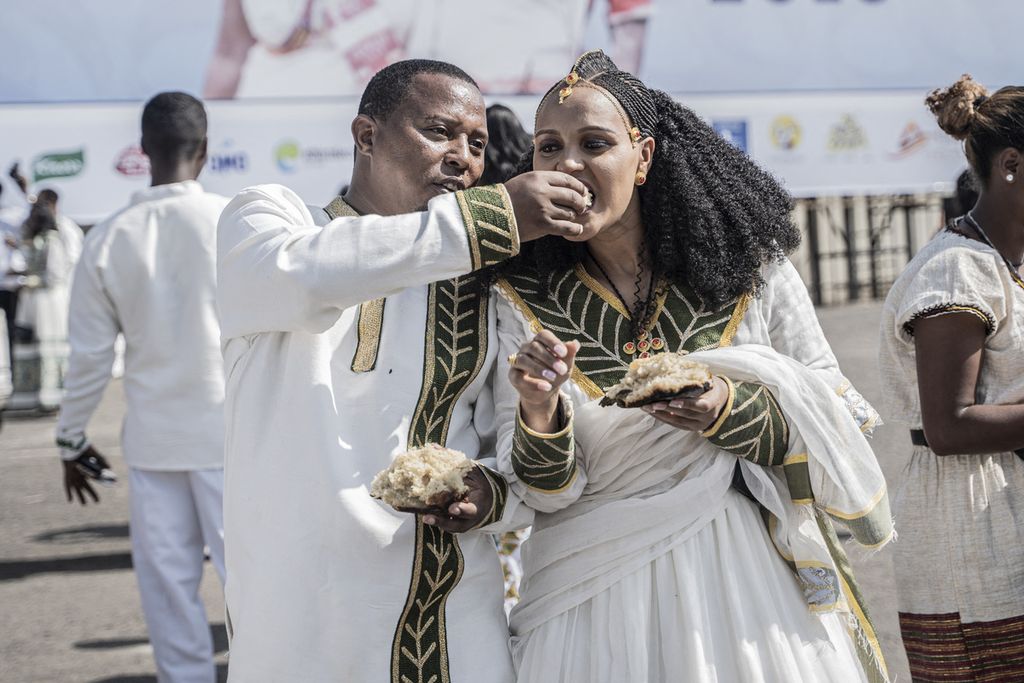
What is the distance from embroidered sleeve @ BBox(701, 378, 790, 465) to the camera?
259 centimetres

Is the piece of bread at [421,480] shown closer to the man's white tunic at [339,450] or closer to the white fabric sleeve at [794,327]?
the man's white tunic at [339,450]

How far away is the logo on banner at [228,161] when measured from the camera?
9.89 meters

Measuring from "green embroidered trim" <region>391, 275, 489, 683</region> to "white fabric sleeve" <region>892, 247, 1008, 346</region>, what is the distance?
1192mm

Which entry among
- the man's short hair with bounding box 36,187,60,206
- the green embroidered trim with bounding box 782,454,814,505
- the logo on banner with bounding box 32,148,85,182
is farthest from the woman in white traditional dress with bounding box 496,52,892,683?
the man's short hair with bounding box 36,187,60,206

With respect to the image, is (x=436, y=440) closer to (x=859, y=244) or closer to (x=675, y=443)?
(x=675, y=443)

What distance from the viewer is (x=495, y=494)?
2654 mm

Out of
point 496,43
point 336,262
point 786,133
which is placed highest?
point 496,43

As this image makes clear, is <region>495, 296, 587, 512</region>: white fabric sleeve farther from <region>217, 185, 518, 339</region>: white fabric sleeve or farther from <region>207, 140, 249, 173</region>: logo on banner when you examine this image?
<region>207, 140, 249, 173</region>: logo on banner

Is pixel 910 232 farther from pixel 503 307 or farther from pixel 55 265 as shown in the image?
pixel 503 307

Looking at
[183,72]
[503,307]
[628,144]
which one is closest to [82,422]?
[503,307]

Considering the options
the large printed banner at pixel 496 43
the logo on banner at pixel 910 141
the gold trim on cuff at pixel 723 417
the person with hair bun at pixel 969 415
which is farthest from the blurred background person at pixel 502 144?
the logo on banner at pixel 910 141

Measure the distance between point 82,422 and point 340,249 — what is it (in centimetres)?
298

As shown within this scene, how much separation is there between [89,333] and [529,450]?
2.93 m

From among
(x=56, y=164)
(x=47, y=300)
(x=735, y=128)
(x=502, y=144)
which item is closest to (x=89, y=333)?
(x=502, y=144)
